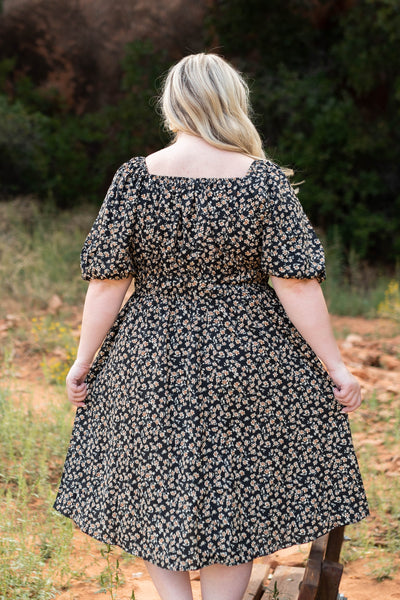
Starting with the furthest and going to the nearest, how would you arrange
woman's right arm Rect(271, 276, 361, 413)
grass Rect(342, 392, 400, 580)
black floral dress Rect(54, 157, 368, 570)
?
grass Rect(342, 392, 400, 580), woman's right arm Rect(271, 276, 361, 413), black floral dress Rect(54, 157, 368, 570)

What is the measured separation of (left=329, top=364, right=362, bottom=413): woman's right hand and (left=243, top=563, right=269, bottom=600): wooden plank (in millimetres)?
930

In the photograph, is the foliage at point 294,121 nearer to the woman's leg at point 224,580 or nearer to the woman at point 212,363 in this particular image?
the woman at point 212,363

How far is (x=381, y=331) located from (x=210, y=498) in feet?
17.4

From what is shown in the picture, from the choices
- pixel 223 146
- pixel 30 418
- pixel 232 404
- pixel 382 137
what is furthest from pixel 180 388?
pixel 382 137

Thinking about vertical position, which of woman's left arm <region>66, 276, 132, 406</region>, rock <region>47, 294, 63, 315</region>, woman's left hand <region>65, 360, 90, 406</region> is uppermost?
woman's left arm <region>66, 276, 132, 406</region>

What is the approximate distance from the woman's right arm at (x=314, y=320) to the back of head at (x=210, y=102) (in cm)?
41

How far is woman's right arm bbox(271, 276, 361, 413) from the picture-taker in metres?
2.08

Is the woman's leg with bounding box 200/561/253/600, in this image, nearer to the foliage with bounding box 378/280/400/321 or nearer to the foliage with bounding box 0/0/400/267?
the foliage with bounding box 378/280/400/321

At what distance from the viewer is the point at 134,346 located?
210 cm

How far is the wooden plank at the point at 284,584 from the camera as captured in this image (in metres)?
2.70

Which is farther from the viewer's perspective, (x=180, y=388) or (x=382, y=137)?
(x=382, y=137)

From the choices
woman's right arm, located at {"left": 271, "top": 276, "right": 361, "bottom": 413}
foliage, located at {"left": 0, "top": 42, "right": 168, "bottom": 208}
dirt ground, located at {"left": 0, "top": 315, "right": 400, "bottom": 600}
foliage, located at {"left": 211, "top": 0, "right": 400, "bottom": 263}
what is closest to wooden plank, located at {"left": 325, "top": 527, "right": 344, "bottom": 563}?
dirt ground, located at {"left": 0, "top": 315, "right": 400, "bottom": 600}

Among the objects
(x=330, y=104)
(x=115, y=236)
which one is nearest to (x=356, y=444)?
(x=115, y=236)

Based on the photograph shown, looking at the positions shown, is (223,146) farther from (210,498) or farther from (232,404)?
(210,498)
